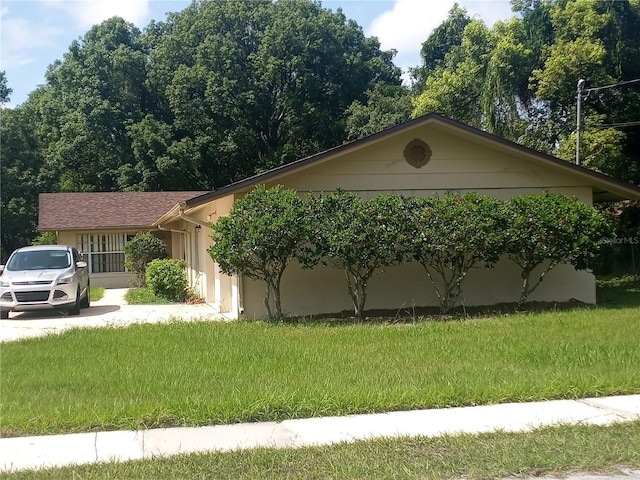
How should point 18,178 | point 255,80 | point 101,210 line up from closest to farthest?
point 101,210 → point 18,178 → point 255,80

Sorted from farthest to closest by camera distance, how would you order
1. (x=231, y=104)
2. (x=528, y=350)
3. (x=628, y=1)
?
(x=231, y=104) → (x=628, y=1) → (x=528, y=350)

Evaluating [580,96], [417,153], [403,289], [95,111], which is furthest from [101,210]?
[580,96]

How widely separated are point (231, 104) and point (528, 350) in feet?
111

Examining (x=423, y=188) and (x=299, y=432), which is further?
(x=423, y=188)

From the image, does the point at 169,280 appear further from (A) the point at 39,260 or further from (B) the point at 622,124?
(B) the point at 622,124

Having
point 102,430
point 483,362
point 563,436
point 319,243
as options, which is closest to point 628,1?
point 319,243

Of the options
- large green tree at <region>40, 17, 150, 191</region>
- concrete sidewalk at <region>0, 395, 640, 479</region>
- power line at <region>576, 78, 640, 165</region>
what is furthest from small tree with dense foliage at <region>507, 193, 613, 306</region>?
large green tree at <region>40, 17, 150, 191</region>

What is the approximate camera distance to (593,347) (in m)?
9.41

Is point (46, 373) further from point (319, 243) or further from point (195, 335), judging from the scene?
point (319, 243)

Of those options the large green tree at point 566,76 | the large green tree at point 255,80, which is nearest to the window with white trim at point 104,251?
the large green tree at point 255,80

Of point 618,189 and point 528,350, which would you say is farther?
point 618,189

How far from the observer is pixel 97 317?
14.9 meters

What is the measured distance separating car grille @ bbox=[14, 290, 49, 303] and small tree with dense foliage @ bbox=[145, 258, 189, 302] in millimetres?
4106

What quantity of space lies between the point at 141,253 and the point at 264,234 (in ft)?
42.1
